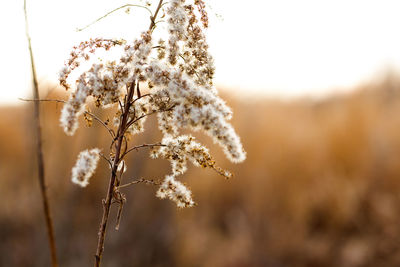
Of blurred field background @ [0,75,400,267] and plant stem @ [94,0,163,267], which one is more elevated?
blurred field background @ [0,75,400,267]

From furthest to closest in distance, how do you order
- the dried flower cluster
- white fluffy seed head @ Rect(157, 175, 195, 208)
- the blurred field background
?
the blurred field background
white fluffy seed head @ Rect(157, 175, 195, 208)
the dried flower cluster

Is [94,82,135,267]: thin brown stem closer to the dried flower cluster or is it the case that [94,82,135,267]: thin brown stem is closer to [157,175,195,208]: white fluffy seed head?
the dried flower cluster

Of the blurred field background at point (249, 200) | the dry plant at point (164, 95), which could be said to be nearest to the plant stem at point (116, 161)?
the dry plant at point (164, 95)

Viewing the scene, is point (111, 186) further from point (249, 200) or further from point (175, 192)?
point (249, 200)

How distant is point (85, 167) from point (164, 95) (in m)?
0.37

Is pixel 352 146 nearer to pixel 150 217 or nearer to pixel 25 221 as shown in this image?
pixel 150 217

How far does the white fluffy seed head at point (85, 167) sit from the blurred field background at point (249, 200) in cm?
395

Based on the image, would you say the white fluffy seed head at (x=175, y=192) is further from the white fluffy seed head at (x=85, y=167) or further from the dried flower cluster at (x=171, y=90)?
the white fluffy seed head at (x=85, y=167)

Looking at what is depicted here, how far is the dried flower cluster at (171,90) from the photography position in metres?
1.29

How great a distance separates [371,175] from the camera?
10.5 metres

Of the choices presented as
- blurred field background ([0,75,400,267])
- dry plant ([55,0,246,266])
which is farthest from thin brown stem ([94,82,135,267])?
blurred field background ([0,75,400,267])

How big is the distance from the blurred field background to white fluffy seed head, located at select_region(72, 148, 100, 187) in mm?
3949

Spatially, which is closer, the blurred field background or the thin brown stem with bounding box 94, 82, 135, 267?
the thin brown stem with bounding box 94, 82, 135, 267

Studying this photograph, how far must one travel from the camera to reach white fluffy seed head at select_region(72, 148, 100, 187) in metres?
1.34
